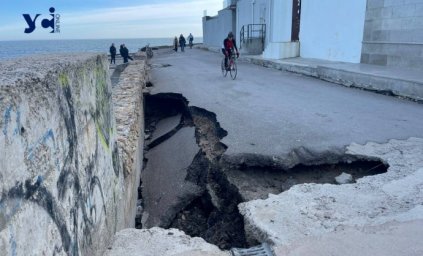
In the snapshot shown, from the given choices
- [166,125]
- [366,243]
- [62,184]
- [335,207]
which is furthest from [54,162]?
[166,125]

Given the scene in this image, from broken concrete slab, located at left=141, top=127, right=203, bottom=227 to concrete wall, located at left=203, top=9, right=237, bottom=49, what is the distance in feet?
89.1

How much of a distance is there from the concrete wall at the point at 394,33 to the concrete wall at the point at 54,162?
397 inches

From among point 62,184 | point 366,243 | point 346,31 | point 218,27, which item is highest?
point 218,27

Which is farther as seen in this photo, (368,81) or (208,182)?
(368,81)

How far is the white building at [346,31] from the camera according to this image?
425 inches

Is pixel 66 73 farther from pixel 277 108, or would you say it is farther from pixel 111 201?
pixel 277 108

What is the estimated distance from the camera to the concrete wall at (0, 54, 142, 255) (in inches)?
64.5

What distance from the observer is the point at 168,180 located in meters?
6.40

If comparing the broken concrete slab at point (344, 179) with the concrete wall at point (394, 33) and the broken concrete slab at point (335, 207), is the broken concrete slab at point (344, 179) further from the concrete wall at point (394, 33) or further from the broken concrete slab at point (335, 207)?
the concrete wall at point (394, 33)

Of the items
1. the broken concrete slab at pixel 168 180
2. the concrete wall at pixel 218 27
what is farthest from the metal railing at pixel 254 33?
the broken concrete slab at pixel 168 180

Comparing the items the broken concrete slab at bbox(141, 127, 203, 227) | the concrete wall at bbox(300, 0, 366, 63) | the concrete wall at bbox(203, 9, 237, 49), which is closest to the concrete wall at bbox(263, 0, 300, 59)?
the concrete wall at bbox(300, 0, 366, 63)

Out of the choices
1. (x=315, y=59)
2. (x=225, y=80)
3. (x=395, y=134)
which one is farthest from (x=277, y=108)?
(x=315, y=59)

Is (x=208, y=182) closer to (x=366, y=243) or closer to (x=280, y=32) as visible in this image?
(x=366, y=243)

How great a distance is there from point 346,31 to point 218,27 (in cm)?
2670
